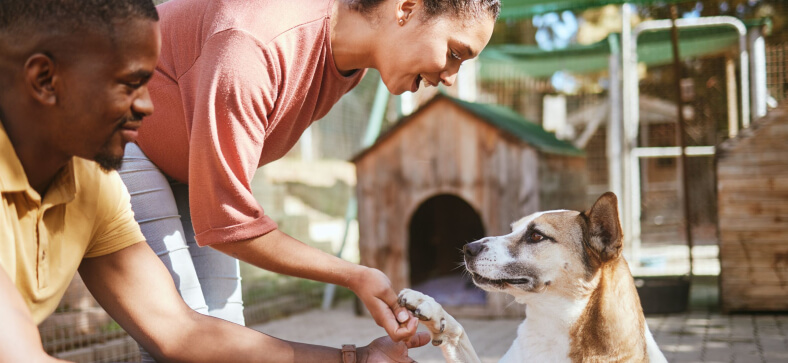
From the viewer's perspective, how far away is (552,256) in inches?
116

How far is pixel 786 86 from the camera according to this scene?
31.7 ft

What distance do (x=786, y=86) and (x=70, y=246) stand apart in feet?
33.0

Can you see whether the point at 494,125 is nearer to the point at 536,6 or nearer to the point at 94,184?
the point at 536,6

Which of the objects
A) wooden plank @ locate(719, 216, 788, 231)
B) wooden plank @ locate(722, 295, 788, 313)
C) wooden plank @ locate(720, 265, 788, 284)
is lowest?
wooden plank @ locate(722, 295, 788, 313)

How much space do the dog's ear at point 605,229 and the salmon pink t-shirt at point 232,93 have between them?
1.13m

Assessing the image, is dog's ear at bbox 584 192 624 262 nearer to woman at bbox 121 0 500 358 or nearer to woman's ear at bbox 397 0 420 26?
woman at bbox 121 0 500 358

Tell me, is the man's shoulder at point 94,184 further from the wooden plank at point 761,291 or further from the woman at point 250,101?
the wooden plank at point 761,291

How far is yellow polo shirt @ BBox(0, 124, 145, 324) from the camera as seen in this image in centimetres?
133

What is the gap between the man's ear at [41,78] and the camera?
1.22 metres

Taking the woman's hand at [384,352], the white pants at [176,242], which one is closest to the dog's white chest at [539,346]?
the woman's hand at [384,352]

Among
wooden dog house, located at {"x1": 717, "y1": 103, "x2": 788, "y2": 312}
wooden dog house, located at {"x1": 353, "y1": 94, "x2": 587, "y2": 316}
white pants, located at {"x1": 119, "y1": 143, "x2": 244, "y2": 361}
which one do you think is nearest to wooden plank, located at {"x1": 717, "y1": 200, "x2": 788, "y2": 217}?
wooden dog house, located at {"x1": 717, "y1": 103, "x2": 788, "y2": 312}

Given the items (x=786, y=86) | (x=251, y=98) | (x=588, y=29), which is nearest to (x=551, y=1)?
(x=786, y=86)

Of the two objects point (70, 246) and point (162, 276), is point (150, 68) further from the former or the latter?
point (162, 276)

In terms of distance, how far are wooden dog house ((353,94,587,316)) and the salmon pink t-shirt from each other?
366 centimetres
